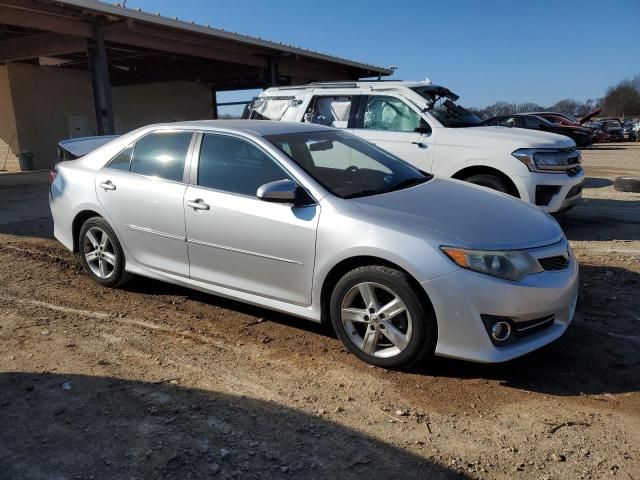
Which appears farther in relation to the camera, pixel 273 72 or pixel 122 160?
pixel 273 72

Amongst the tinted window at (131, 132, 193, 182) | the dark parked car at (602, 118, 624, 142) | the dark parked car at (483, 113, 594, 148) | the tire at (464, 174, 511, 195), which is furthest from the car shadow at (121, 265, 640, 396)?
the dark parked car at (602, 118, 624, 142)

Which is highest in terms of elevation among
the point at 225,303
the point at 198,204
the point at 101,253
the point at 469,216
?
the point at 469,216

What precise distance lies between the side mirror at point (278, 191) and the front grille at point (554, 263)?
1.65m

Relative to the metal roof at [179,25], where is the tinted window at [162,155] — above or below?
below

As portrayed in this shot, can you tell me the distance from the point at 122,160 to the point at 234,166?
1.30 m

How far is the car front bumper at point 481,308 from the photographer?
10.4 feet

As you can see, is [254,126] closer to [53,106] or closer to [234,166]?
[234,166]

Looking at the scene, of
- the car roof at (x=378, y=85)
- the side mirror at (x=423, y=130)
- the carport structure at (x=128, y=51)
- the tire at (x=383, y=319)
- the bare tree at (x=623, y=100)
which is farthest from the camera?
the bare tree at (x=623, y=100)

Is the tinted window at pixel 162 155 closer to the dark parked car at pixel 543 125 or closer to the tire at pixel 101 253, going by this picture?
the tire at pixel 101 253

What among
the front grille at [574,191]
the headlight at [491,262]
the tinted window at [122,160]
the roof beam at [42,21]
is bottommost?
the front grille at [574,191]

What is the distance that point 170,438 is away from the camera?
9.13 ft

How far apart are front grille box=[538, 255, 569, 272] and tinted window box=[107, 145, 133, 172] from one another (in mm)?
3473

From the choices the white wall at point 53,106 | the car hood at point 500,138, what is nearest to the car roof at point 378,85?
the car hood at point 500,138

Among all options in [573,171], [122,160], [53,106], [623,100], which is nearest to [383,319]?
[122,160]
